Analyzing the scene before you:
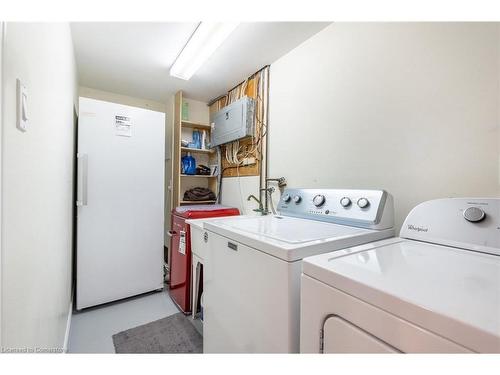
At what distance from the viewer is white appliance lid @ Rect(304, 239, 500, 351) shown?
0.42 metres

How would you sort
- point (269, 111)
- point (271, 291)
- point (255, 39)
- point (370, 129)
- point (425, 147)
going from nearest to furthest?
point (271, 291) < point (425, 147) < point (370, 129) < point (255, 39) < point (269, 111)

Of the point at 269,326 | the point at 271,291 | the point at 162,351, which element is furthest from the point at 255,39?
the point at 162,351

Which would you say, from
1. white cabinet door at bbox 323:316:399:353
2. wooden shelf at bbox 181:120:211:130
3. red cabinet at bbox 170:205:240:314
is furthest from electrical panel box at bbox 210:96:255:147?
white cabinet door at bbox 323:316:399:353

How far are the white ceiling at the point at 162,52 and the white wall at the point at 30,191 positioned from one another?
0.76 metres

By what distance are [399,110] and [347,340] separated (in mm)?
1281

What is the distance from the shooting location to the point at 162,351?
1601 millimetres

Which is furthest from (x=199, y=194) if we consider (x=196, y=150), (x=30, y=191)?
(x=30, y=191)

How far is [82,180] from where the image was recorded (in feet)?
6.57

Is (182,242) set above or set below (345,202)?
below

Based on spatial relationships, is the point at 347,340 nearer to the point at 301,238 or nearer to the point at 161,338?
the point at 301,238

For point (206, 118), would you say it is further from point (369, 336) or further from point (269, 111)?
point (369, 336)

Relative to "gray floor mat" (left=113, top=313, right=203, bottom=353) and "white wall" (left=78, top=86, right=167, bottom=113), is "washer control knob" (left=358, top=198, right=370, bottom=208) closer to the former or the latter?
"gray floor mat" (left=113, top=313, right=203, bottom=353)

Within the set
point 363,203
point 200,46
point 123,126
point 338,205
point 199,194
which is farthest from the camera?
point 199,194
